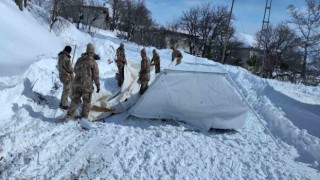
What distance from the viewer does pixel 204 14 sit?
70125mm

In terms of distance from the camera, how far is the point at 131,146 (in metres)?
7.53

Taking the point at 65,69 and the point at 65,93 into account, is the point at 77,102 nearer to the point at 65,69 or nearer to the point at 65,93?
the point at 65,93

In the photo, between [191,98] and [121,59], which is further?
[121,59]

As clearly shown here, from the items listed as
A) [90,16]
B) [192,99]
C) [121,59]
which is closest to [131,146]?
[192,99]

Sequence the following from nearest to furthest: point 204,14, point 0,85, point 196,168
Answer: point 196,168
point 0,85
point 204,14

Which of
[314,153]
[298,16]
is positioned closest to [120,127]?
[314,153]

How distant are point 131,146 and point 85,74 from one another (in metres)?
2.36

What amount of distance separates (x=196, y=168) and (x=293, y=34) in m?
63.1

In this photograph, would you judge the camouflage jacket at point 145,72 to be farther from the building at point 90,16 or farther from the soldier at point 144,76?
the building at point 90,16

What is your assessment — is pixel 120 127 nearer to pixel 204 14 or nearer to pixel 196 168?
pixel 196 168

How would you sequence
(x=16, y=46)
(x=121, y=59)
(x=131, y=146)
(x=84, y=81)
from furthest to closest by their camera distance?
(x=16, y=46) < (x=121, y=59) < (x=84, y=81) < (x=131, y=146)

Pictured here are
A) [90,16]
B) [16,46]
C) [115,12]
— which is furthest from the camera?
[115,12]

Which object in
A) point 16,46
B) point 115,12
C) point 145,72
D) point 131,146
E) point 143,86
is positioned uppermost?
point 115,12

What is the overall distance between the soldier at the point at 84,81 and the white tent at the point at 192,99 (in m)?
0.75
